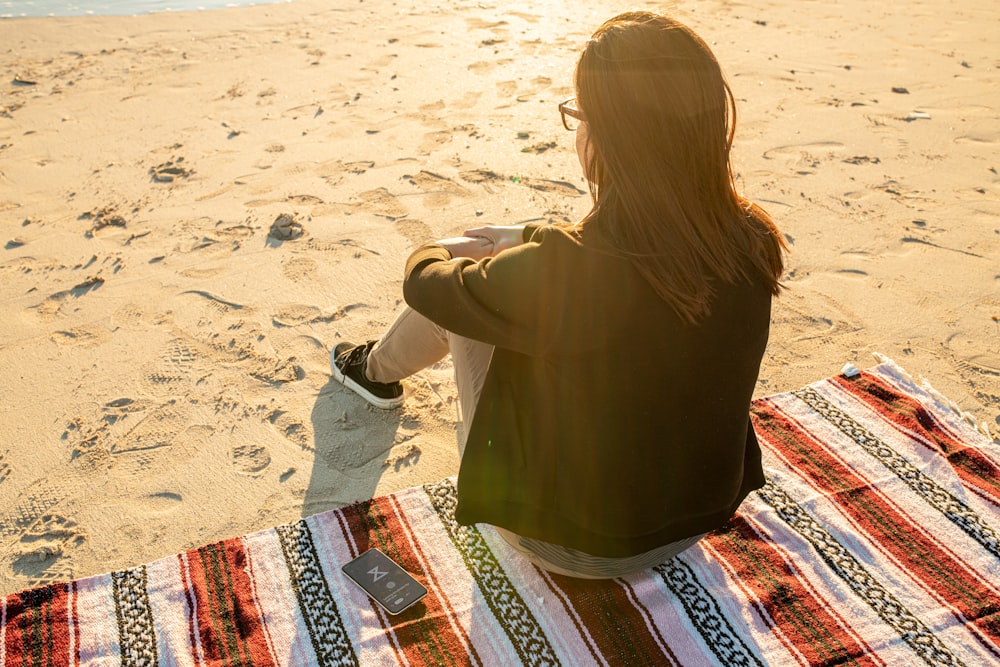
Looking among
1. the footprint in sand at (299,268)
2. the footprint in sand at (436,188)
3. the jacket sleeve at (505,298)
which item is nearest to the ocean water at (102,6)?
the footprint in sand at (436,188)

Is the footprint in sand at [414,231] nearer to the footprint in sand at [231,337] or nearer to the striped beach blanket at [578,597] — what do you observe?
the footprint in sand at [231,337]

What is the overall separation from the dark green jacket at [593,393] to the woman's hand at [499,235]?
0.22 metres

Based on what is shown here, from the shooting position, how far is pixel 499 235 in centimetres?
211

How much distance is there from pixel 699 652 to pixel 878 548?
0.64m

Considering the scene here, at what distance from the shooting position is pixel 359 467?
2596 millimetres

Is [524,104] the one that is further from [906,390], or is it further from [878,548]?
[878,548]

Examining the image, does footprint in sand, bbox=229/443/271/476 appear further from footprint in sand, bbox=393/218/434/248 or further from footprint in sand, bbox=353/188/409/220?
footprint in sand, bbox=353/188/409/220

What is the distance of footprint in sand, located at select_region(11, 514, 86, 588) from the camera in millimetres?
2199

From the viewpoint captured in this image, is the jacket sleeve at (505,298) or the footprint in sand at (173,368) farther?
the footprint in sand at (173,368)

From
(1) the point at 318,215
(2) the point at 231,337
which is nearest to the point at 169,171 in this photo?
(1) the point at 318,215

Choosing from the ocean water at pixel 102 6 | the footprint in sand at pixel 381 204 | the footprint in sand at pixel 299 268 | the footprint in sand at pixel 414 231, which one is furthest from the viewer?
→ the ocean water at pixel 102 6

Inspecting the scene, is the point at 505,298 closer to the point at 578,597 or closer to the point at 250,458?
the point at 578,597

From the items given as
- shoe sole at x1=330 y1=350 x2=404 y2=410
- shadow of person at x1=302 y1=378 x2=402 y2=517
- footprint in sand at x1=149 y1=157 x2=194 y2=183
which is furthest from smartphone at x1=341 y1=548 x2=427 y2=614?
footprint in sand at x1=149 y1=157 x2=194 y2=183

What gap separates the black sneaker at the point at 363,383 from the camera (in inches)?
110
